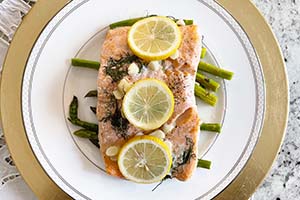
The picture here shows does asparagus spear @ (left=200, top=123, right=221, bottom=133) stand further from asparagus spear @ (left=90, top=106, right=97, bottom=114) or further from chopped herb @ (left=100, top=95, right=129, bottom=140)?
asparagus spear @ (left=90, top=106, right=97, bottom=114)

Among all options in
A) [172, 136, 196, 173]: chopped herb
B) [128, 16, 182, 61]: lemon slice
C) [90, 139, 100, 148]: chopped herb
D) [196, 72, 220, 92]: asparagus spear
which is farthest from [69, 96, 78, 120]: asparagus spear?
[196, 72, 220, 92]: asparagus spear

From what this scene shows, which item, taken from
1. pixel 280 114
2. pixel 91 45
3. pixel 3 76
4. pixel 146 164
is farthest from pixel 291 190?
pixel 3 76

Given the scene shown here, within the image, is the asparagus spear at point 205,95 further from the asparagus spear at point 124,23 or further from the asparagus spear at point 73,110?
the asparagus spear at point 73,110

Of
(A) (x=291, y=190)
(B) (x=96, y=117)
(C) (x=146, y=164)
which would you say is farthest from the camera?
(A) (x=291, y=190)

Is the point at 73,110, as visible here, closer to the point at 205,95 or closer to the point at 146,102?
the point at 146,102

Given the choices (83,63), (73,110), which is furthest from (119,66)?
(73,110)

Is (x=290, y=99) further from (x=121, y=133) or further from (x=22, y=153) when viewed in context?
(x=22, y=153)
